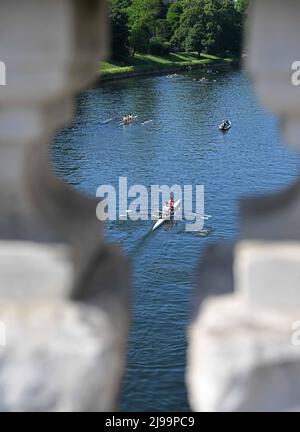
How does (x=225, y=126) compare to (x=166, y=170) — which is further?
(x=225, y=126)

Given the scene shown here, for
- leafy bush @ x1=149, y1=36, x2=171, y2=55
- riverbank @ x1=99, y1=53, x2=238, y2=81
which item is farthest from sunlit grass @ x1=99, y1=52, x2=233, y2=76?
leafy bush @ x1=149, y1=36, x2=171, y2=55

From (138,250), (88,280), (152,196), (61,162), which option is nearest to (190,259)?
(138,250)

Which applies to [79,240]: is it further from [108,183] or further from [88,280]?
[108,183]

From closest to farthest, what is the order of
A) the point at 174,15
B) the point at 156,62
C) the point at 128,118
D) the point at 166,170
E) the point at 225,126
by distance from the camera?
the point at 166,170 < the point at 225,126 < the point at 128,118 < the point at 156,62 < the point at 174,15

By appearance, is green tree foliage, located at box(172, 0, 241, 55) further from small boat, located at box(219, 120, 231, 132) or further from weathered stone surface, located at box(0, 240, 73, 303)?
weathered stone surface, located at box(0, 240, 73, 303)

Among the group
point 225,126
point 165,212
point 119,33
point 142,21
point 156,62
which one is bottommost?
point 165,212

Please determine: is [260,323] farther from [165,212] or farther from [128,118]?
[128,118]

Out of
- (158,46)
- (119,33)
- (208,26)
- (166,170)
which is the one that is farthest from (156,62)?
(166,170)

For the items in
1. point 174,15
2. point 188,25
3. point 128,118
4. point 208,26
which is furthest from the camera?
point 174,15
